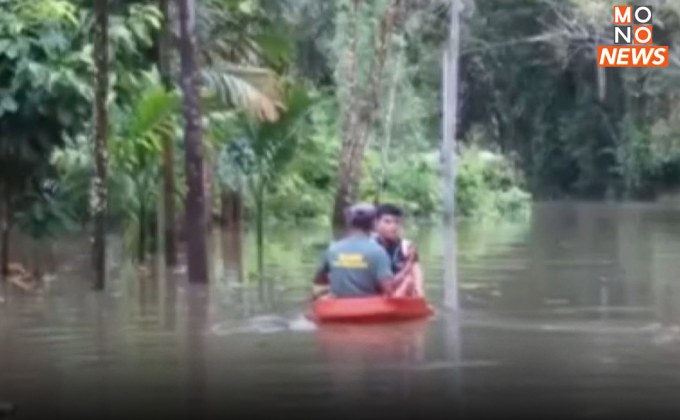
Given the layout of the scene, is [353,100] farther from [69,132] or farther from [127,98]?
[69,132]

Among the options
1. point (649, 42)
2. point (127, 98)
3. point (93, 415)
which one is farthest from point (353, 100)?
point (93, 415)

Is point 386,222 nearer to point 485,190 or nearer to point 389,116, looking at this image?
point 389,116

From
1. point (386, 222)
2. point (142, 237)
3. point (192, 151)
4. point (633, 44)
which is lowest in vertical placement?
point (142, 237)

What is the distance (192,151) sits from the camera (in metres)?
24.2

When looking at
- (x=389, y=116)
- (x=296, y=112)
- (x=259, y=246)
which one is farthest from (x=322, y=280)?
(x=389, y=116)

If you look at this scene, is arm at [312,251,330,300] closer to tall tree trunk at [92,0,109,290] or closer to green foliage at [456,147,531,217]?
tall tree trunk at [92,0,109,290]

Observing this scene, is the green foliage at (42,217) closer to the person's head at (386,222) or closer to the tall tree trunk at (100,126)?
the tall tree trunk at (100,126)

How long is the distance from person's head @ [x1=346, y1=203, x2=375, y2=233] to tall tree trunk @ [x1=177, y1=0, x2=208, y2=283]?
556cm

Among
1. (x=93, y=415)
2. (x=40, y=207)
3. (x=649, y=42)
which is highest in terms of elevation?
(x=649, y=42)

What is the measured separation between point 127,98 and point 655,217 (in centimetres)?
3402

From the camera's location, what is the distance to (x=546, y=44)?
77.2m

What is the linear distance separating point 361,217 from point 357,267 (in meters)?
0.62

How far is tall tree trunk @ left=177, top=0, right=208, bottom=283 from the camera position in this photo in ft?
76.9

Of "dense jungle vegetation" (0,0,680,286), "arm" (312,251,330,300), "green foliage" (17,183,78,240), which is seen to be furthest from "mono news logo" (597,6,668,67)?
"arm" (312,251,330,300)
